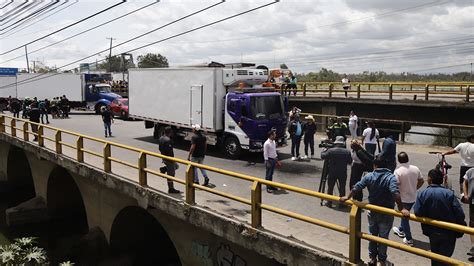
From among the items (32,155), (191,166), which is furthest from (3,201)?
(191,166)

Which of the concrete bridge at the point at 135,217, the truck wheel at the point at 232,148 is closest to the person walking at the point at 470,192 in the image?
the concrete bridge at the point at 135,217

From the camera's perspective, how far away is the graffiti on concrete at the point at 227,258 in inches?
318

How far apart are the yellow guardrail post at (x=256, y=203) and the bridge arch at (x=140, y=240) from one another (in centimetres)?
640

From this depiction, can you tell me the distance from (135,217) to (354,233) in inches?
355

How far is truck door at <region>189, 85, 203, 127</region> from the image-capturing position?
16.2 m

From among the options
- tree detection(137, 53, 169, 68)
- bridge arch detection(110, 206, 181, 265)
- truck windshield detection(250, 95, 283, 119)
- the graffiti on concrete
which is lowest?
bridge arch detection(110, 206, 181, 265)

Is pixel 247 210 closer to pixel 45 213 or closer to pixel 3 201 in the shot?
pixel 45 213

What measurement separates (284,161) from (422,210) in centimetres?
989

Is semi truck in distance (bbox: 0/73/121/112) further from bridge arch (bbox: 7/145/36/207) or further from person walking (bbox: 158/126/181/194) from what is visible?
person walking (bbox: 158/126/181/194)

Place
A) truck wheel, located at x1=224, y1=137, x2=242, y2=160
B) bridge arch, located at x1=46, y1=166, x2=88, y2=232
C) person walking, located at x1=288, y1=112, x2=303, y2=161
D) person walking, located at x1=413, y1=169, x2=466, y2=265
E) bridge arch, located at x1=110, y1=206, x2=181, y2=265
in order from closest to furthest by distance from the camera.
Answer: person walking, located at x1=413, y1=169, x2=466, y2=265, bridge arch, located at x1=110, y1=206, x2=181, y2=265, person walking, located at x1=288, y1=112, x2=303, y2=161, truck wheel, located at x1=224, y1=137, x2=242, y2=160, bridge arch, located at x1=46, y1=166, x2=88, y2=232

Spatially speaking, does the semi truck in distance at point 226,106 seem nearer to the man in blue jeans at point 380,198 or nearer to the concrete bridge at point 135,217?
the concrete bridge at point 135,217

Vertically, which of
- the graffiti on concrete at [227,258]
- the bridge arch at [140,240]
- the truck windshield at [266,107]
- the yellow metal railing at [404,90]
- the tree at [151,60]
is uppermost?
the tree at [151,60]

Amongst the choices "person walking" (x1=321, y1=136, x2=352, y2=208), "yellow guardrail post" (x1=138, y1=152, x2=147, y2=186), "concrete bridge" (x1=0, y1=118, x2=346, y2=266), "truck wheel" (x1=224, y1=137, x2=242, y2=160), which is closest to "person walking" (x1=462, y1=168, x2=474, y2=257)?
"person walking" (x1=321, y1=136, x2=352, y2=208)

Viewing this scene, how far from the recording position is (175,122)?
17.6m
